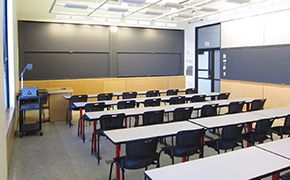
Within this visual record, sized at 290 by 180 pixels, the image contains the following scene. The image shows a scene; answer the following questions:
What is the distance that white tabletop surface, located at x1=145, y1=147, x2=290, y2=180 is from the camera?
2133 mm

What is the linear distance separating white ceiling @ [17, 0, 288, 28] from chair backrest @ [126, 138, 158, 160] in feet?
16.0

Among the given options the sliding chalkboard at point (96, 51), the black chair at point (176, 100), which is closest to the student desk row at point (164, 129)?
the black chair at point (176, 100)

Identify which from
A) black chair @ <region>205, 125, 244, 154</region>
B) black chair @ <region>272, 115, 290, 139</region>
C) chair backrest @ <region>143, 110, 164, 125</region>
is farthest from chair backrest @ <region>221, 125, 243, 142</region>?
chair backrest @ <region>143, 110, 164, 125</region>

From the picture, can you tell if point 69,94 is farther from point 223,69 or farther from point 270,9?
point 270,9

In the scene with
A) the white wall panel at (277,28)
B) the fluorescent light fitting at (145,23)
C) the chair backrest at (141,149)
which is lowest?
the chair backrest at (141,149)

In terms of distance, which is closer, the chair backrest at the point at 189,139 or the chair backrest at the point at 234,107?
the chair backrest at the point at 189,139

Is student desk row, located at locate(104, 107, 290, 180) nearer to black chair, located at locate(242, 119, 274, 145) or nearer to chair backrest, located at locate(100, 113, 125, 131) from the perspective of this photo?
black chair, located at locate(242, 119, 274, 145)

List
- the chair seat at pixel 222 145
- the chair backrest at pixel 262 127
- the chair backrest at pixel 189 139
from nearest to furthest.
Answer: the chair backrest at pixel 189 139 → the chair seat at pixel 222 145 → the chair backrest at pixel 262 127

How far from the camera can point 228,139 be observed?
4.00 metres

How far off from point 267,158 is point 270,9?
21.6 ft

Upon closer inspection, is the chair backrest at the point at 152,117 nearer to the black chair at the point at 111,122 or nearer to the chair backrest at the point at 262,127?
the black chair at the point at 111,122

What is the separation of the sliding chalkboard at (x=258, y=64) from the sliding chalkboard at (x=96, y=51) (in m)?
2.72

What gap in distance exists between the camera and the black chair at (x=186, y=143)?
349 centimetres

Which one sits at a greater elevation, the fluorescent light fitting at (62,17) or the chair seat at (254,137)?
the fluorescent light fitting at (62,17)
